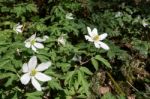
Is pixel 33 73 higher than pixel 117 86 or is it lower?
higher

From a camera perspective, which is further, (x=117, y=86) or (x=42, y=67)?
(x=117, y=86)

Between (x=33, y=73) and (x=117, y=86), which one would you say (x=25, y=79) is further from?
(x=117, y=86)

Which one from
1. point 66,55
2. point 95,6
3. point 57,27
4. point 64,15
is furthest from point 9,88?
point 95,6

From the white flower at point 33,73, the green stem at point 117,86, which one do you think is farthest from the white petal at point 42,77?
the green stem at point 117,86

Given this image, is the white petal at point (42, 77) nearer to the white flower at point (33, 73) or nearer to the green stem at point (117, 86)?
the white flower at point (33, 73)

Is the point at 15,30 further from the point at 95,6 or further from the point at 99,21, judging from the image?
the point at 95,6

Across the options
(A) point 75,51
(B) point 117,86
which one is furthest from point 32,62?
(B) point 117,86

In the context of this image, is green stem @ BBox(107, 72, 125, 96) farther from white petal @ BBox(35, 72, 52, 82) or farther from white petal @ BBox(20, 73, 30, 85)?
white petal @ BBox(20, 73, 30, 85)
